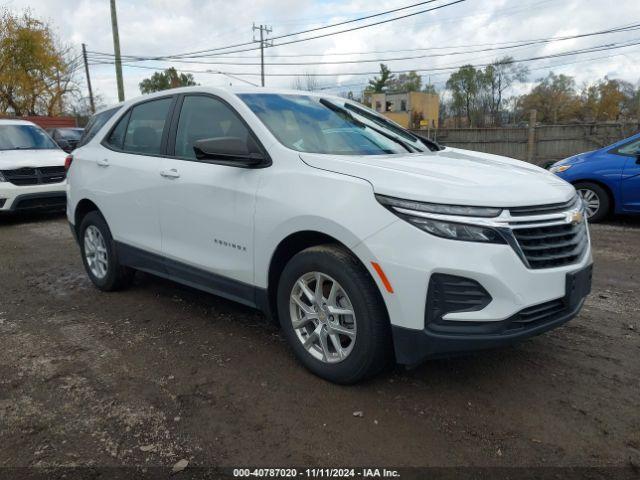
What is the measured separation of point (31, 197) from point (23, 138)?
1873 millimetres

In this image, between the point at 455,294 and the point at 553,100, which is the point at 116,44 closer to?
the point at 455,294

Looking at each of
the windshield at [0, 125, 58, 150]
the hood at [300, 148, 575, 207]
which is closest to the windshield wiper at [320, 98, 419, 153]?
the hood at [300, 148, 575, 207]

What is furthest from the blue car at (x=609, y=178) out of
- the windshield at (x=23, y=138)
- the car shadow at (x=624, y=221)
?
the windshield at (x=23, y=138)

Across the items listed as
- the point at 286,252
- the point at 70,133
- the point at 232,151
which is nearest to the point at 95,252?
the point at 232,151

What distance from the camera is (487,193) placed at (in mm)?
2703

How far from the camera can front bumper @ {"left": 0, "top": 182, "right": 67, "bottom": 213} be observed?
8.84m

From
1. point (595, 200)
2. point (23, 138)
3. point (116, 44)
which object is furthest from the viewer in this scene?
point (116, 44)

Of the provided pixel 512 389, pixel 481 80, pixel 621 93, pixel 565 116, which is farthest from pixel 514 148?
pixel 621 93

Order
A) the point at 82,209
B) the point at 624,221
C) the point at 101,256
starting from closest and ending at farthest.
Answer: the point at 101,256, the point at 82,209, the point at 624,221

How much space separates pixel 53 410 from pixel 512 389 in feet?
8.59

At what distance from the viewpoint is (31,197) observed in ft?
29.8

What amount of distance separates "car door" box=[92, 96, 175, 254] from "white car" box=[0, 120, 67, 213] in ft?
16.5

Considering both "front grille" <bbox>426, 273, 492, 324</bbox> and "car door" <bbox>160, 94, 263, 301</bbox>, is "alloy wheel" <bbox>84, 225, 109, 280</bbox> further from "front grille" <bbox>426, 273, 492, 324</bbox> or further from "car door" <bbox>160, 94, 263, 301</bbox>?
"front grille" <bbox>426, 273, 492, 324</bbox>

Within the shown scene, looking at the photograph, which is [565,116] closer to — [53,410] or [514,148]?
[514,148]
